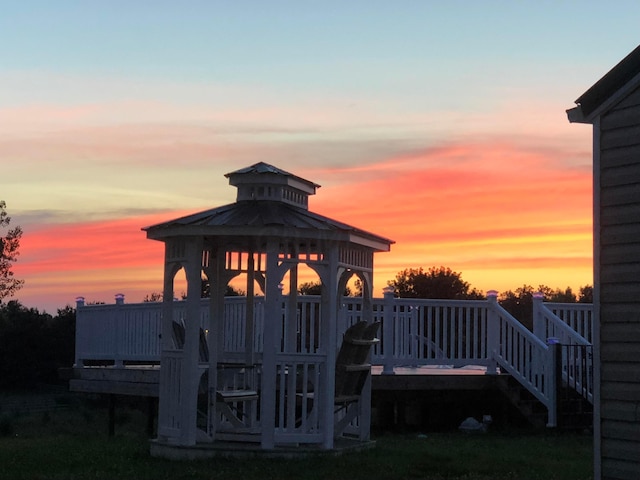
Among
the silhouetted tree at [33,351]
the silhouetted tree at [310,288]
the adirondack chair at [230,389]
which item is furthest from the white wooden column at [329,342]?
the silhouetted tree at [33,351]

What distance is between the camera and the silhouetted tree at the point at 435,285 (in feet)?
137

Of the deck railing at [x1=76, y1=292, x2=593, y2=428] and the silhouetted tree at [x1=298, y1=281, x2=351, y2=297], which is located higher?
the silhouetted tree at [x1=298, y1=281, x2=351, y2=297]

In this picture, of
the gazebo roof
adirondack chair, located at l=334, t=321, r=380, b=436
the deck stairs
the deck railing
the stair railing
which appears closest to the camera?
the gazebo roof

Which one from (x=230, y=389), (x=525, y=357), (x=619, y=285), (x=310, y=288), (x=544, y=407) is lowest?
(x=544, y=407)

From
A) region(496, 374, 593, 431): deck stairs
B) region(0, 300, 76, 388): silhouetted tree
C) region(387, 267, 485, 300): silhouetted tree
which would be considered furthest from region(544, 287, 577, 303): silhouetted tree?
region(496, 374, 593, 431): deck stairs

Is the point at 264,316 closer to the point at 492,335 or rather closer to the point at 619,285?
the point at 619,285

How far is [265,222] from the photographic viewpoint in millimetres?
13539

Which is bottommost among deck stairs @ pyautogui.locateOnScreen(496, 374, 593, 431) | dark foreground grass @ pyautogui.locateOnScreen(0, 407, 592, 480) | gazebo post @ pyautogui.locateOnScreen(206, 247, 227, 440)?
dark foreground grass @ pyautogui.locateOnScreen(0, 407, 592, 480)

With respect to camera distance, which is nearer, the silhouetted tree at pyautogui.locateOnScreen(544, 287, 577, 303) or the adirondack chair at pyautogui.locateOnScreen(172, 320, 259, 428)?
the adirondack chair at pyautogui.locateOnScreen(172, 320, 259, 428)

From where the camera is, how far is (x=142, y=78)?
17.9 meters

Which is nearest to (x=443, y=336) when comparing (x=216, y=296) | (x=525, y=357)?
(x=525, y=357)

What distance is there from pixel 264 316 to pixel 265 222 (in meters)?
1.21

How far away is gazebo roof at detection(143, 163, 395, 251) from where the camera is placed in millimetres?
13398

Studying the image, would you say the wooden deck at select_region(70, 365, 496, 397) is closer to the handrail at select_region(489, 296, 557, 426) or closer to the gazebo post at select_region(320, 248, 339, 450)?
the handrail at select_region(489, 296, 557, 426)
